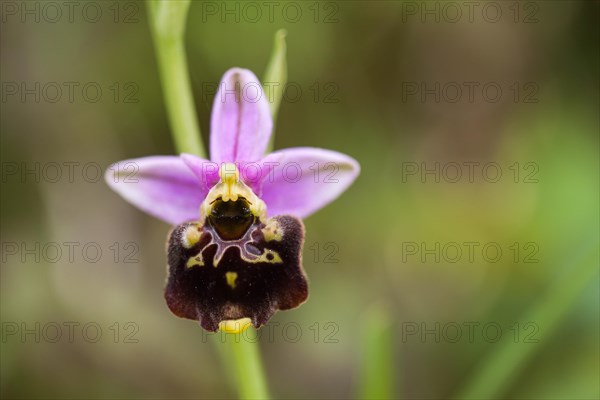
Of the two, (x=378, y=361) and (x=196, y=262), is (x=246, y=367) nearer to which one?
(x=378, y=361)

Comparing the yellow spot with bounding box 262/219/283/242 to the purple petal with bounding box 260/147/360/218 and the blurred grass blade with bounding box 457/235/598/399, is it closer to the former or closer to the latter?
the purple petal with bounding box 260/147/360/218

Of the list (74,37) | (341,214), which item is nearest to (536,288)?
(341,214)

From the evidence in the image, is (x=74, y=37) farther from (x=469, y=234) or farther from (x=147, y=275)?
(x=469, y=234)

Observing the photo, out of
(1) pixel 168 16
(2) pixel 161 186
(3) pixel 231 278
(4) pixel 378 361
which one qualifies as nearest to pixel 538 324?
(4) pixel 378 361

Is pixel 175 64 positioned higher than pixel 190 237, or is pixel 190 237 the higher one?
pixel 175 64

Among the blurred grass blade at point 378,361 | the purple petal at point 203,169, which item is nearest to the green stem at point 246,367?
the blurred grass blade at point 378,361

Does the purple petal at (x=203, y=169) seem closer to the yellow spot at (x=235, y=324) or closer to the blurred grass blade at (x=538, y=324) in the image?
the yellow spot at (x=235, y=324)

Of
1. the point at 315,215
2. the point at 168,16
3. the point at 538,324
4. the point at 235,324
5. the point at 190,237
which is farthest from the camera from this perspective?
the point at 315,215
